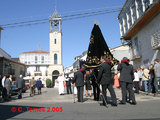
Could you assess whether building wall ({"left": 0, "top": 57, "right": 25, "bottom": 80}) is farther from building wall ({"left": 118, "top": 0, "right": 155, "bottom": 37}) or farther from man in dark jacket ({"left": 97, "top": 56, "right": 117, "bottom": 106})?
man in dark jacket ({"left": 97, "top": 56, "right": 117, "bottom": 106})

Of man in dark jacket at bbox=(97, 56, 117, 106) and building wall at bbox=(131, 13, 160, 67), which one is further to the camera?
building wall at bbox=(131, 13, 160, 67)

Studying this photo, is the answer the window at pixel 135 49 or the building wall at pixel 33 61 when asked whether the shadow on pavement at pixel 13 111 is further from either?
the building wall at pixel 33 61

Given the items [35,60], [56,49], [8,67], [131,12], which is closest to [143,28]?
[131,12]

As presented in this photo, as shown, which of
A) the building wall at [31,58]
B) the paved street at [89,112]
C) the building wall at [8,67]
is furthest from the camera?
the building wall at [31,58]

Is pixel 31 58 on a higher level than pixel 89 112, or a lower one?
higher

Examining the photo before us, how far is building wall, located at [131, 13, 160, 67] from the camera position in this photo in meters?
13.1

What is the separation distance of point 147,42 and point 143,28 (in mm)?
1706

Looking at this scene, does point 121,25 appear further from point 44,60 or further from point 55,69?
point 44,60

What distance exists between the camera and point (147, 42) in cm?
1490

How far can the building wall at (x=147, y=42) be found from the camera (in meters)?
13.1

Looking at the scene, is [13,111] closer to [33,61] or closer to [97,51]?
[97,51]

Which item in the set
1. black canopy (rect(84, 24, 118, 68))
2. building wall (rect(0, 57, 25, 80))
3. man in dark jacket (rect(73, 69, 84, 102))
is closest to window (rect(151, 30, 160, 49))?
black canopy (rect(84, 24, 118, 68))

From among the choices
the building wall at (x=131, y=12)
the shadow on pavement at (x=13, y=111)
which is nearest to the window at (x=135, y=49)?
the building wall at (x=131, y=12)

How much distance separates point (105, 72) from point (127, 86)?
1.22 meters
